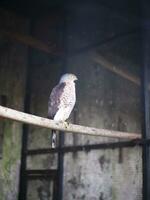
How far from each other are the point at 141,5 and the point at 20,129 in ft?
5.67

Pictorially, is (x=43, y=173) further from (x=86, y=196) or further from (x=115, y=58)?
(x=115, y=58)

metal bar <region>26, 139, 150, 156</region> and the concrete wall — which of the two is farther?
the concrete wall

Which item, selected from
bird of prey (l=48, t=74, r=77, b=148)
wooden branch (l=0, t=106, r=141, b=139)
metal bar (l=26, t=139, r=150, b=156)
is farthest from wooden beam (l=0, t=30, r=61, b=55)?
wooden branch (l=0, t=106, r=141, b=139)

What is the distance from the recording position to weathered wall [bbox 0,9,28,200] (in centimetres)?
382

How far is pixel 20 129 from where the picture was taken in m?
3.95

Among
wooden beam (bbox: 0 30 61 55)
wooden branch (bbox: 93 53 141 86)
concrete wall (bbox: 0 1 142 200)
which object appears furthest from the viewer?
concrete wall (bbox: 0 1 142 200)

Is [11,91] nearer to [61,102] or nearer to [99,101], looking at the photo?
[99,101]

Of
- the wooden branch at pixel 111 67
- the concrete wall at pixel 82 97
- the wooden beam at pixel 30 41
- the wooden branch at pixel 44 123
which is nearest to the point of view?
the wooden branch at pixel 44 123

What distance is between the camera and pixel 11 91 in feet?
13.1

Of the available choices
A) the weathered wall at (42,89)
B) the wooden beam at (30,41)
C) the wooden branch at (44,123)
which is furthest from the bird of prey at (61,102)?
the weathered wall at (42,89)

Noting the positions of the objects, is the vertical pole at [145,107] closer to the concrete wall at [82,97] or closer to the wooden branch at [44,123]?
the wooden branch at [44,123]

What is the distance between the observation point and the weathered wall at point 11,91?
12.5 ft

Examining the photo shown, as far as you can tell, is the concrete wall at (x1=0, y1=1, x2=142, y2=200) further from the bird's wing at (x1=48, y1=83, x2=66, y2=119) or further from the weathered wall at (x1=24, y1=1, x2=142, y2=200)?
the bird's wing at (x1=48, y1=83, x2=66, y2=119)

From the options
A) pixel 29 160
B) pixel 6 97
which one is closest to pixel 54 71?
pixel 6 97
